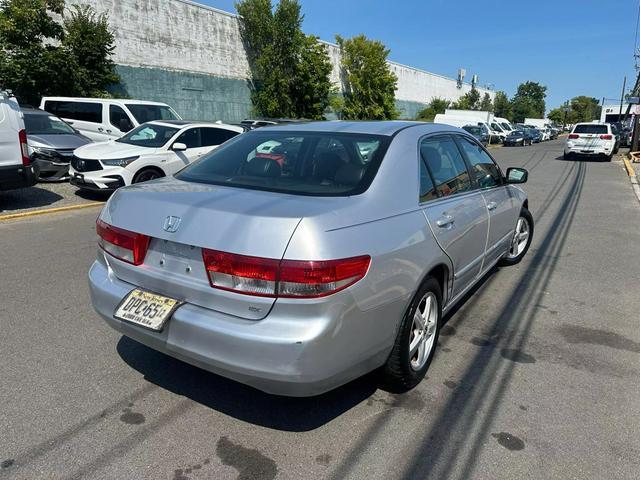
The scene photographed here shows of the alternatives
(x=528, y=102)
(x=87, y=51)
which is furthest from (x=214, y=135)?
(x=528, y=102)

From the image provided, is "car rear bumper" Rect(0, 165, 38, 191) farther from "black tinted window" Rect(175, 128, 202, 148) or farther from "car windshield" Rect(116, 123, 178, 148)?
"black tinted window" Rect(175, 128, 202, 148)

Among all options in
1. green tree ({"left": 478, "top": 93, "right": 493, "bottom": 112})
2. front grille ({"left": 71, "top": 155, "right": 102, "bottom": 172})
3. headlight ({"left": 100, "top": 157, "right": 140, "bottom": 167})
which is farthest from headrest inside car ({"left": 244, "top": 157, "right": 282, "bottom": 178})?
green tree ({"left": 478, "top": 93, "right": 493, "bottom": 112})

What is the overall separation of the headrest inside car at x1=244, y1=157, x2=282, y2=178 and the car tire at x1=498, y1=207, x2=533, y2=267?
11.5ft

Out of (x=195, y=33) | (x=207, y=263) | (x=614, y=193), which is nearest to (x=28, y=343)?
(x=207, y=263)

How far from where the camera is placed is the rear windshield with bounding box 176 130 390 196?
2.95 meters

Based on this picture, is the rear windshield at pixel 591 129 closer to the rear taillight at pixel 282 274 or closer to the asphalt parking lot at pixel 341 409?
the asphalt parking lot at pixel 341 409

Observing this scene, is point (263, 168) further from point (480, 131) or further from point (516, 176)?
point (480, 131)

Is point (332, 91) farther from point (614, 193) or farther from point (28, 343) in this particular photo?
point (28, 343)

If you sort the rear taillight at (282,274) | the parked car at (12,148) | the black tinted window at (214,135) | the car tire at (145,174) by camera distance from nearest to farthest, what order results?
the rear taillight at (282,274) → the parked car at (12,148) → the car tire at (145,174) → the black tinted window at (214,135)

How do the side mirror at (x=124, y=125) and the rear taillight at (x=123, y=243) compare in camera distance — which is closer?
the rear taillight at (x=123, y=243)

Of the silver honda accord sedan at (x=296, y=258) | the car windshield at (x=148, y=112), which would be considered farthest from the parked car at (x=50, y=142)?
the silver honda accord sedan at (x=296, y=258)

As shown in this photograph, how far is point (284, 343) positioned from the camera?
232 centimetres

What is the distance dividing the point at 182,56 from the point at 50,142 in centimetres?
1363

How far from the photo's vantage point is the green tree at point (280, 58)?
25.6 m
